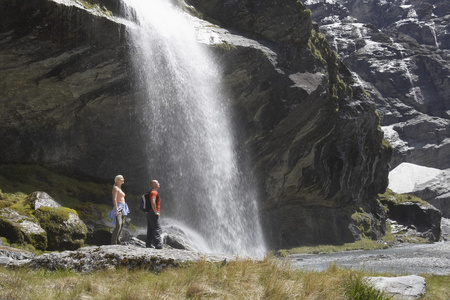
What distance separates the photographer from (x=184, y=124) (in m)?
31.1

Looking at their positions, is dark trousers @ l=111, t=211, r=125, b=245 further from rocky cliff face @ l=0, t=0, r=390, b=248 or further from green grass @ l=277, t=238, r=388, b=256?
green grass @ l=277, t=238, r=388, b=256

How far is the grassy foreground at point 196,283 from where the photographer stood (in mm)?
6762

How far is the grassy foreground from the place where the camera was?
676 centimetres

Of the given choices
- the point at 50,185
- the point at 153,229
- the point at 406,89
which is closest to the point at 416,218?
the point at 50,185

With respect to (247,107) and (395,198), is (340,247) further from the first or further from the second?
(395,198)

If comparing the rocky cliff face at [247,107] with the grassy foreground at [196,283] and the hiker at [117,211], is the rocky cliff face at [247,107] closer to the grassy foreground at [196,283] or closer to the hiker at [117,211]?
the hiker at [117,211]

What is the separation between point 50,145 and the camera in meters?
28.6

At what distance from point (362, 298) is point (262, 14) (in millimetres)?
36515

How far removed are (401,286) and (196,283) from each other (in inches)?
203

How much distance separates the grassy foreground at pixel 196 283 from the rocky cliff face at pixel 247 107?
19.6 m

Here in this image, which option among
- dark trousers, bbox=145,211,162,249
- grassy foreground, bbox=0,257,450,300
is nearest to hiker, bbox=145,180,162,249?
dark trousers, bbox=145,211,162,249

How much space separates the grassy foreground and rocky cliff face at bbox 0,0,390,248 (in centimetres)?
1961

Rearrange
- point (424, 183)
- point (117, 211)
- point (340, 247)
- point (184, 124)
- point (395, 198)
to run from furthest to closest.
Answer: point (424, 183)
point (395, 198)
point (340, 247)
point (184, 124)
point (117, 211)

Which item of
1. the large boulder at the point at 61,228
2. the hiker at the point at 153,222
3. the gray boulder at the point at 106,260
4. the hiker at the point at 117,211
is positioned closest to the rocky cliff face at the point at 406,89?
the large boulder at the point at 61,228
